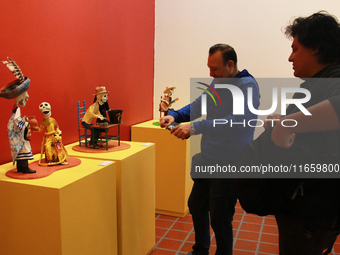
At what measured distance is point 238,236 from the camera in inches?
117

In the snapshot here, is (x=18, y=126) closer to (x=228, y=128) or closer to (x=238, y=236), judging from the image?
(x=228, y=128)

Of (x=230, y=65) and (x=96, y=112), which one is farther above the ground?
(x=230, y=65)

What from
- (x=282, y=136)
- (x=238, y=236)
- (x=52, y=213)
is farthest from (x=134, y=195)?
(x=282, y=136)

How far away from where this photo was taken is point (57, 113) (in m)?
2.38

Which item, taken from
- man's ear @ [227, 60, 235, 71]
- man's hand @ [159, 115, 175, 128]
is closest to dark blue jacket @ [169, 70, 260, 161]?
man's ear @ [227, 60, 235, 71]

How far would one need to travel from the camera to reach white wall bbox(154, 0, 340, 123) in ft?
12.3

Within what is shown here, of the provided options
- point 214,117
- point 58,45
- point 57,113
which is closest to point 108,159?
point 57,113

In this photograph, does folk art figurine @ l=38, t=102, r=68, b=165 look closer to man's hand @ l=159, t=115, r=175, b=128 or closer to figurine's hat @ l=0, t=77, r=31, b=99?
figurine's hat @ l=0, t=77, r=31, b=99

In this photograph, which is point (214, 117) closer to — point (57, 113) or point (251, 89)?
point (251, 89)

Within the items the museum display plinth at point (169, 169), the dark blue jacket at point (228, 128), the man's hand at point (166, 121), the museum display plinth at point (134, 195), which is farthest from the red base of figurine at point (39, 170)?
the museum display plinth at point (169, 169)

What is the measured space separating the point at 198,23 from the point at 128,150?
230 cm

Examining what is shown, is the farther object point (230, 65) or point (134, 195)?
point (134, 195)

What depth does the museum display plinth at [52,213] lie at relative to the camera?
154 centimetres

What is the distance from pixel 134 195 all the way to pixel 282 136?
4.48 feet
